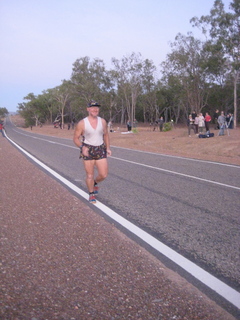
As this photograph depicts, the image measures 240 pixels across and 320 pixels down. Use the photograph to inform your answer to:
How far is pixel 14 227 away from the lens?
4676 millimetres

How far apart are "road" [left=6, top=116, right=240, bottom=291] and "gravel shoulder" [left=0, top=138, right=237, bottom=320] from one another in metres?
0.55

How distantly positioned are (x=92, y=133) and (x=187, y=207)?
212 centimetres

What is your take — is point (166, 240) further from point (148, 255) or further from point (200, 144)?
point (200, 144)

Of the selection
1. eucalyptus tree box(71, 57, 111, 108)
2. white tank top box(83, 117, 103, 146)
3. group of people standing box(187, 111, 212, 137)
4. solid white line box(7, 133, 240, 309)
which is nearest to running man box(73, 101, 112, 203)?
white tank top box(83, 117, 103, 146)

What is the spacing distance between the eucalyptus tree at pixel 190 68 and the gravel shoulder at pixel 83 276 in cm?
3856

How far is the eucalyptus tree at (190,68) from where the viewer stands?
135 ft

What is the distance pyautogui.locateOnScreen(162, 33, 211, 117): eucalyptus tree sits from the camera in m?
41.1

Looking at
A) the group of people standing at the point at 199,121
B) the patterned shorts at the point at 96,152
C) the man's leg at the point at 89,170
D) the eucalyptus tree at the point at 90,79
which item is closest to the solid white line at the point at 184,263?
the man's leg at the point at 89,170

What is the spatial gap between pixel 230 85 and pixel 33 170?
40593 mm

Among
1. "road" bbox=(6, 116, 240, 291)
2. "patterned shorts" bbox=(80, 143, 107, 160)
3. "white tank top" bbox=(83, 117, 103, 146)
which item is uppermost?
"white tank top" bbox=(83, 117, 103, 146)

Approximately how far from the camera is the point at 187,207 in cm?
591

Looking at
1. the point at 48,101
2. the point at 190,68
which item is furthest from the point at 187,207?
the point at 48,101

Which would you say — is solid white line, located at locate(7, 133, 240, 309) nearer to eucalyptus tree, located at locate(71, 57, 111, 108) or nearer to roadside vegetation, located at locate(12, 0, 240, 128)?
roadside vegetation, located at locate(12, 0, 240, 128)

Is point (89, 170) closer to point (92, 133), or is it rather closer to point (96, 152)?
point (96, 152)
